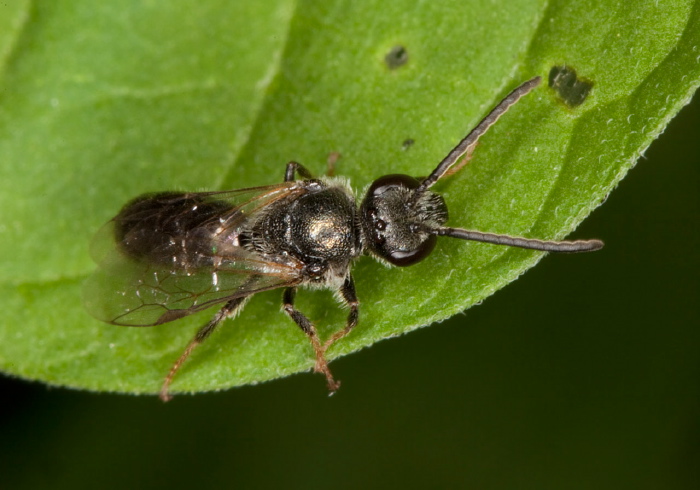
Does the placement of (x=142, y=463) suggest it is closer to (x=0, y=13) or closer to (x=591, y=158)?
(x=0, y=13)

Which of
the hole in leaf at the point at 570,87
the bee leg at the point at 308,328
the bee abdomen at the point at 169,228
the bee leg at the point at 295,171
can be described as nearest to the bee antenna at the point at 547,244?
the hole in leaf at the point at 570,87

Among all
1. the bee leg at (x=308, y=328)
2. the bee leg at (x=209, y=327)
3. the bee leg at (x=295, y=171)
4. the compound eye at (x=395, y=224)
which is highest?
the compound eye at (x=395, y=224)

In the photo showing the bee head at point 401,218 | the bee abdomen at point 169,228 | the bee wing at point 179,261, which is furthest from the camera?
the bee abdomen at point 169,228

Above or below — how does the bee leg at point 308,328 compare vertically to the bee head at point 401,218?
below

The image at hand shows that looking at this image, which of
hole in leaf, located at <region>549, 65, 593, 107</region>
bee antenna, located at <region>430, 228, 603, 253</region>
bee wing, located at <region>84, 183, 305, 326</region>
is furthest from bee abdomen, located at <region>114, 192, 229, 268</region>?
hole in leaf, located at <region>549, 65, 593, 107</region>

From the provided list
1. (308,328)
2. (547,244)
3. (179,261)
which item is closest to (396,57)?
(547,244)

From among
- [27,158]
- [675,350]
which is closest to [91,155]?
[27,158]

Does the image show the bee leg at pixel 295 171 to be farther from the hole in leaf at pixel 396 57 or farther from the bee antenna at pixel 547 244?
the bee antenna at pixel 547 244
